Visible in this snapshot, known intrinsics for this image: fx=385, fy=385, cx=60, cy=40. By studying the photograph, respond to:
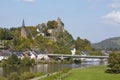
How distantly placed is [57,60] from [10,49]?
69.6 feet

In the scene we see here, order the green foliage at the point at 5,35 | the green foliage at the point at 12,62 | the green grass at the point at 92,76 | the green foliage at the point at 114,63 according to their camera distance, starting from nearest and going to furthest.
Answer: the green grass at the point at 92,76 → the green foliage at the point at 114,63 → the green foliage at the point at 12,62 → the green foliage at the point at 5,35

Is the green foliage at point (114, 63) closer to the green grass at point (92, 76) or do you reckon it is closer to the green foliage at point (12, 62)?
the green grass at point (92, 76)

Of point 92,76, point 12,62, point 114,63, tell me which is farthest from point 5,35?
point 92,76

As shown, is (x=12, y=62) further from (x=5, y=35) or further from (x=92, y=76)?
(x=5, y=35)

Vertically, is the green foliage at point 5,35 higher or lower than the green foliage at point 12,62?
higher

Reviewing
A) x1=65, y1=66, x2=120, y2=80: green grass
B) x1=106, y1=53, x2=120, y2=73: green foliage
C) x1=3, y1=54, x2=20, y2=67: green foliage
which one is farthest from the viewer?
x1=3, y1=54, x2=20, y2=67: green foliage

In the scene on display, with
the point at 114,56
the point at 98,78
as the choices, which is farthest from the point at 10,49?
the point at 98,78

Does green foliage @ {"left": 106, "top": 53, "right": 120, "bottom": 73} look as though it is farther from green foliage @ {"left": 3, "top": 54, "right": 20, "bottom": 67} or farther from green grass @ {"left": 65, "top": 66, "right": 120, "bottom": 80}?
green foliage @ {"left": 3, "top": 54, "right": 20, "bottom": 67}

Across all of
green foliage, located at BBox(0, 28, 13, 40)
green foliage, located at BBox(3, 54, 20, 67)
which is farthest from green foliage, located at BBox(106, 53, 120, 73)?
green foliage, located at BBox(0, 28, 13, 40)

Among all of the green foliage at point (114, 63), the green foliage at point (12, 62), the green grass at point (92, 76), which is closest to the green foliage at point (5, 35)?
the green foliage at point (12, 62)

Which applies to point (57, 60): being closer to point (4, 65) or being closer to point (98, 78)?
point (4, 65)

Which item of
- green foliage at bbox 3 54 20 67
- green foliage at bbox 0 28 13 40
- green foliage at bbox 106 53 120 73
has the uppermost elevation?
green foliage at bbox 0 28 13 40

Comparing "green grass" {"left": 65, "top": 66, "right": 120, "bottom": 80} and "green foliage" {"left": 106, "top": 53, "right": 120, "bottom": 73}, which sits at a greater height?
"green foliage" {"left": 106, "top": 53, "right": 120, "bottom": 73}

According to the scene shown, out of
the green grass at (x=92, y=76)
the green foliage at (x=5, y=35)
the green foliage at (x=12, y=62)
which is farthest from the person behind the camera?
the green foliage at (x=5, y=35)
